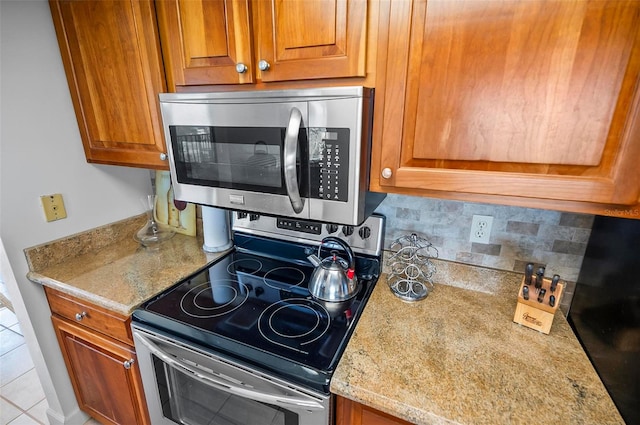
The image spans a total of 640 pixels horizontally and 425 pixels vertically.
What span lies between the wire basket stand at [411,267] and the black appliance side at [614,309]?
45 cm

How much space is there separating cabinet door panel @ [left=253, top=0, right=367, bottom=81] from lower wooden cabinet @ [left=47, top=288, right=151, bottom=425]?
1.08m

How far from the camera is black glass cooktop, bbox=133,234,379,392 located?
2.77ft

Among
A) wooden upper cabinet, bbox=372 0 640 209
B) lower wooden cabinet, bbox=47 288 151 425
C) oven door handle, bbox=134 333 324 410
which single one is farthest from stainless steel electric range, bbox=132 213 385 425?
wooden upper cabinet, bbox=372 0 640 209

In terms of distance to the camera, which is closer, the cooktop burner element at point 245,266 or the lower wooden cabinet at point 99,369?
the lower wooden cabinet at point 99,369

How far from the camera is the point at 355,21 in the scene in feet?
2.49

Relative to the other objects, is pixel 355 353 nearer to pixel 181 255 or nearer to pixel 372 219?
pixel 372 219

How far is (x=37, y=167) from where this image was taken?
1.25 meters

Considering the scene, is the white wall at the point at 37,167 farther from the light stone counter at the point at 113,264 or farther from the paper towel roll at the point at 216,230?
the paper towel roll at the point at 216,230

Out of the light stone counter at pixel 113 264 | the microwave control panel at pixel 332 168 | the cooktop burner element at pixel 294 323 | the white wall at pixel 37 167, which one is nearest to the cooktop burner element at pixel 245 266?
the light stone counter at pixel 113 264

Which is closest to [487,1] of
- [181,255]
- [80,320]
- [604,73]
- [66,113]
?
[604,73]

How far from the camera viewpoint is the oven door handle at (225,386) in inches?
31.1

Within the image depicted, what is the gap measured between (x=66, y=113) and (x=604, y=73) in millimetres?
1836

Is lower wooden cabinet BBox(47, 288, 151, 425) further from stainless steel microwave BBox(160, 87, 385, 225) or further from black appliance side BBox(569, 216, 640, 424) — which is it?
black appliance side BBox(569, 216, 640, 424)

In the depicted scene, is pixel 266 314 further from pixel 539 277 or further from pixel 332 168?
pixel 539 277
